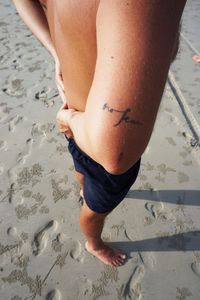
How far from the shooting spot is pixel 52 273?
1712mm

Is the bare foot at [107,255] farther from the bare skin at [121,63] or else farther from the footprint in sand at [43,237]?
the bare skin at [121,63]

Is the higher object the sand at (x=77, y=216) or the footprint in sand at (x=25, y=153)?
the footprint in sand at (x=25, y=153)

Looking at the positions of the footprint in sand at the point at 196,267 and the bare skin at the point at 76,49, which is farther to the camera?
the footprint in sand at the point at 196,267

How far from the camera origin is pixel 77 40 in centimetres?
85

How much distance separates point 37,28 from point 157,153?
1517 millimetres

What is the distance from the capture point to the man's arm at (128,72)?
60 centimetres

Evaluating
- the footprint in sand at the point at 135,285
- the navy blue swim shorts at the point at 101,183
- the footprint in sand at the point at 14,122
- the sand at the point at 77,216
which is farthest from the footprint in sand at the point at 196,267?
the footprint in sand at the point at 14,122

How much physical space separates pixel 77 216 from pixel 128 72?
1.52 metres

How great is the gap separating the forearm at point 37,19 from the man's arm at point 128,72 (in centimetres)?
69

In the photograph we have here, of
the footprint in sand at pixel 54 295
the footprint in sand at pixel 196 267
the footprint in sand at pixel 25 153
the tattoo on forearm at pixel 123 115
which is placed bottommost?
the footprint in sand at pixel 196 267

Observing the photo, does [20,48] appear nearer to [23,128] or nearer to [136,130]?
[23,128]

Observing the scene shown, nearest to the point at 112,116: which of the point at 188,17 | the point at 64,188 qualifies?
the point at 64,188

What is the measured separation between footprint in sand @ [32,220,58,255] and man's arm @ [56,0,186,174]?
126 centimetres

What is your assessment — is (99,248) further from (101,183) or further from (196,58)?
(196,58)
